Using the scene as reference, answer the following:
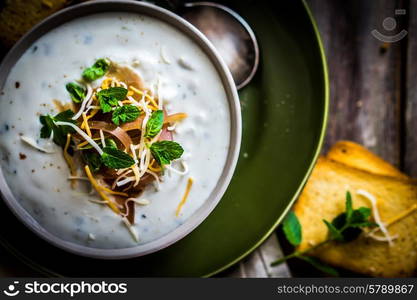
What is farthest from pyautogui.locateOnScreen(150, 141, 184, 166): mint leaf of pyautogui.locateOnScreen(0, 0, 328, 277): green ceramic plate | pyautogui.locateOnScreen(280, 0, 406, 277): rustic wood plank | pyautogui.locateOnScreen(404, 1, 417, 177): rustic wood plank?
pyautogui.locateOnScreen(404, 1, 417, 177): rustic wood plank

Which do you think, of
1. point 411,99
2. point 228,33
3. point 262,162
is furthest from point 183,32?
point 411,99

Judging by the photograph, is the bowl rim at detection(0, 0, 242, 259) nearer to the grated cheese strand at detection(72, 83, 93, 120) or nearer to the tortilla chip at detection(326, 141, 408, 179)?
the grated cheese strand at detection(72, 83, 93, 120)

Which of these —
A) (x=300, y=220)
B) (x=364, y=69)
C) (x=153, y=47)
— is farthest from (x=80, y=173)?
(x=364, y=69)

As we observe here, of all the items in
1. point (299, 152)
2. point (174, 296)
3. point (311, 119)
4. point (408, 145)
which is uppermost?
point (311, 119)

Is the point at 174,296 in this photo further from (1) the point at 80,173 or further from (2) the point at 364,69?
(2) the point at 364,69

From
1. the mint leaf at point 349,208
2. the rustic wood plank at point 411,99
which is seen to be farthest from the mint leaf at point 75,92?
the rustic wood plank at point 411,99

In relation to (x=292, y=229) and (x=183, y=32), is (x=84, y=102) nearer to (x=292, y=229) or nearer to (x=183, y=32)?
(x=183, y=32)
